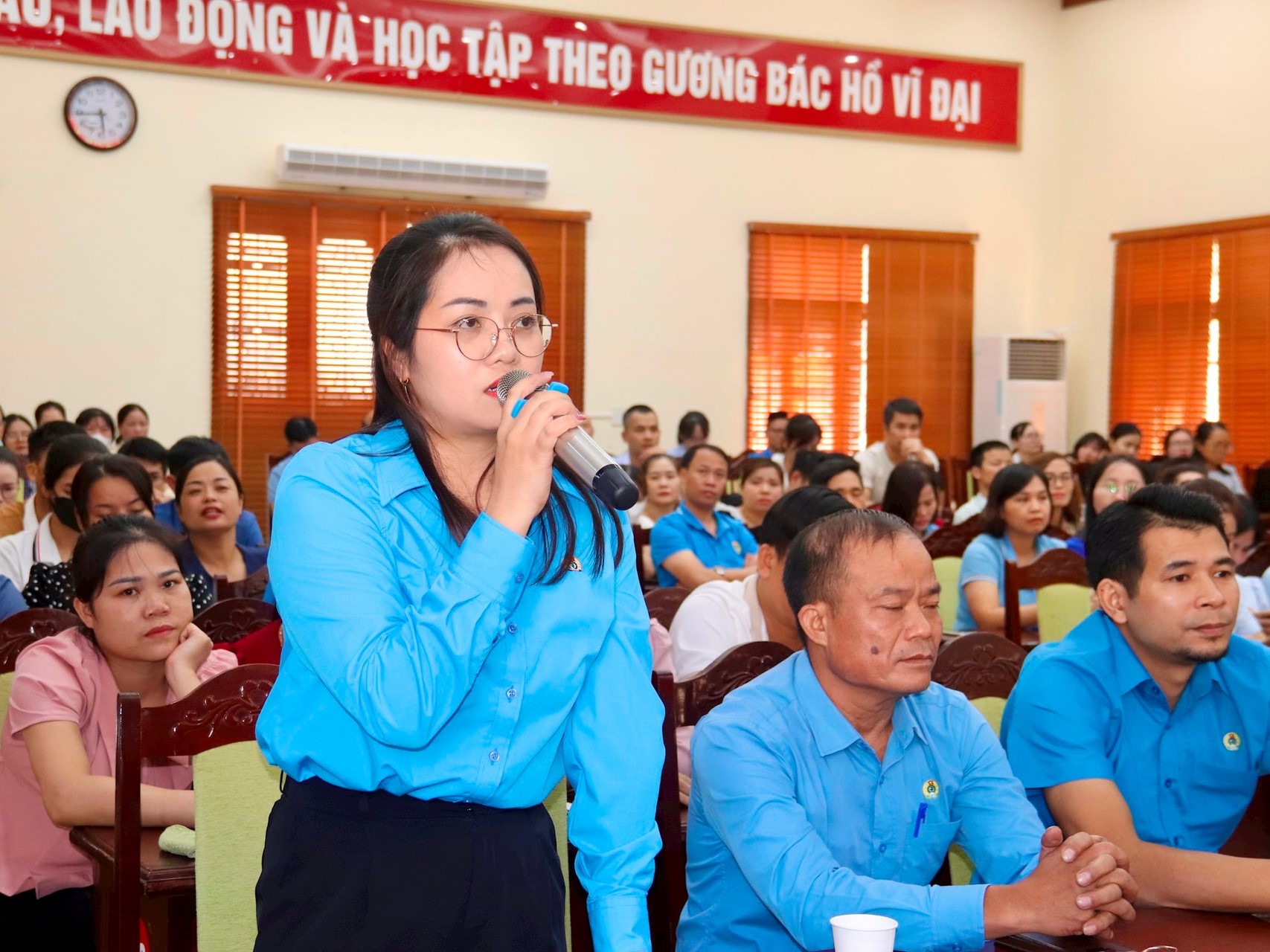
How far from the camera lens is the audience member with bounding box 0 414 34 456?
7.70 meters

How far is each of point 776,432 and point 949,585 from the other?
519 cm

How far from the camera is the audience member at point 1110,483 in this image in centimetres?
517

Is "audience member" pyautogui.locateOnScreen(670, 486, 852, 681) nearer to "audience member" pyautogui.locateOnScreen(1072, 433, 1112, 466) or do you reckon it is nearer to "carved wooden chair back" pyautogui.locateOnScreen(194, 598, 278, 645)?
"carved wooden chair back" pyautogui.locateOnScreen(194, 598, 278, 645)

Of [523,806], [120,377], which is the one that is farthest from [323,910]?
[120,377]

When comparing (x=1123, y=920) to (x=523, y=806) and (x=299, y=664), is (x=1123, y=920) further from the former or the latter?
(x=299, y=664)

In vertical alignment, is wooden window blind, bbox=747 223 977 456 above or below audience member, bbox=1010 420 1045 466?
above

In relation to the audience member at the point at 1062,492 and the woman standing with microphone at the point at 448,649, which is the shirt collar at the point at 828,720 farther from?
the audience member at the point at 1062,492

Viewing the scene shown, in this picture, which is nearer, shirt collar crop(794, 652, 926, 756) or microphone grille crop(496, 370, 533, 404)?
microphone grille crop(496, 370, 533, 404)

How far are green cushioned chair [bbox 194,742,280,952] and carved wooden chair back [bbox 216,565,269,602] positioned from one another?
2.12 m

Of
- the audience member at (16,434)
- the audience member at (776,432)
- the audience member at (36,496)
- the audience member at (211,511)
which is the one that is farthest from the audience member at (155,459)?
the audience member at (776,432)

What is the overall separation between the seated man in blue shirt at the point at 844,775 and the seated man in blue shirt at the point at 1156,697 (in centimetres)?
20

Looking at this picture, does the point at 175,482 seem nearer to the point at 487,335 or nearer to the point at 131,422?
the point at 131,422

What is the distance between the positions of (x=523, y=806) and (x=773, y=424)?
9085 millimetres

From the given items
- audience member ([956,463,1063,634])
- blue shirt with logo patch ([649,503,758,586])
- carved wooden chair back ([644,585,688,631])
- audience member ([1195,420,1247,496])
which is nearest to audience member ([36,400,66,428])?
blue shirt with logo patch ([649,503,758,586])
